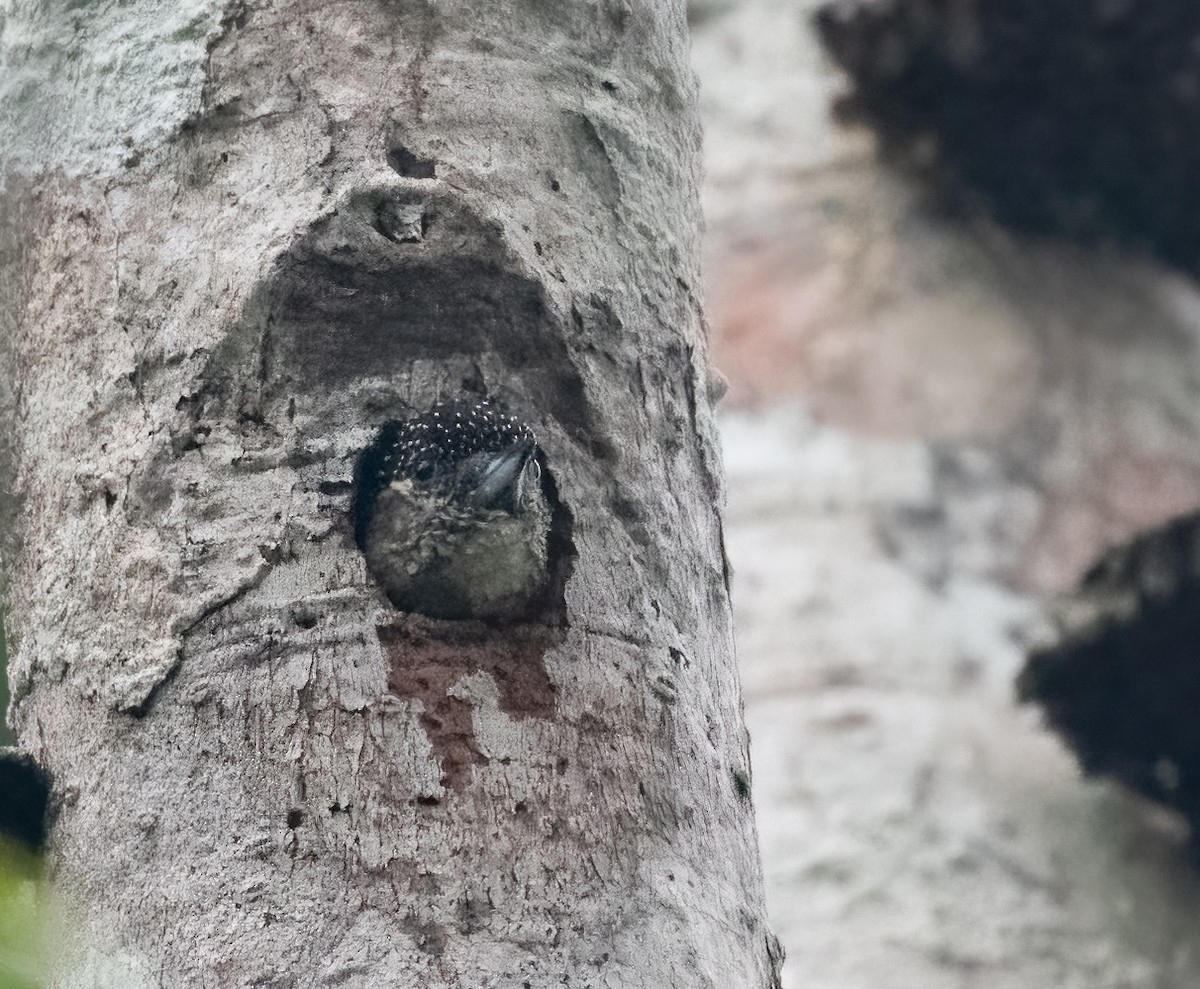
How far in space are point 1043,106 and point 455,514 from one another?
154 centimetres

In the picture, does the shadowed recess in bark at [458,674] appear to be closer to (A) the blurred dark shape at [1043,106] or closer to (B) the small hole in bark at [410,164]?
(B) the small hole in bark at [410,164]

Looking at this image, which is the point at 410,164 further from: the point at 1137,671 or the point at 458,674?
the point at 1137,671

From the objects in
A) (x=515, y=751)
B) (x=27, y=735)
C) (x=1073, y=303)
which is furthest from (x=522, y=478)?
(x=1073, y=303)

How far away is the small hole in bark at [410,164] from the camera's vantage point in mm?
667

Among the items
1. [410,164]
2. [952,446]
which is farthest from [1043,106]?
[410,164]

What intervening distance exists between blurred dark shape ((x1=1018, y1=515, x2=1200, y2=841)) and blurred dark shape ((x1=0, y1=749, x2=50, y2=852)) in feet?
4.55

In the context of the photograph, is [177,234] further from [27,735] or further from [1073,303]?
[1073,303]

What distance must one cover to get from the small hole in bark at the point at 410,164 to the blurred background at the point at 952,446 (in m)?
1.08

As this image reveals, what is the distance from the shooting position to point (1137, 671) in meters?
1.81

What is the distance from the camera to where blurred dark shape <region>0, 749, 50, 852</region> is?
0.62 meters

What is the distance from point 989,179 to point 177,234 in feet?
5.14

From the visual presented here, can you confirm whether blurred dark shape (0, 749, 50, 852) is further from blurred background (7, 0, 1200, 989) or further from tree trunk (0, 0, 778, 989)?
blurred background (7, 0, 1200, 989)

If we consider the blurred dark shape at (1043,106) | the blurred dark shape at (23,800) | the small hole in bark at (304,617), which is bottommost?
the blurred dark shape at (23,800)

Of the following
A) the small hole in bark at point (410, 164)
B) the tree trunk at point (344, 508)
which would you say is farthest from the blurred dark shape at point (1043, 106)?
the small hole in bark at point (410, 164)
